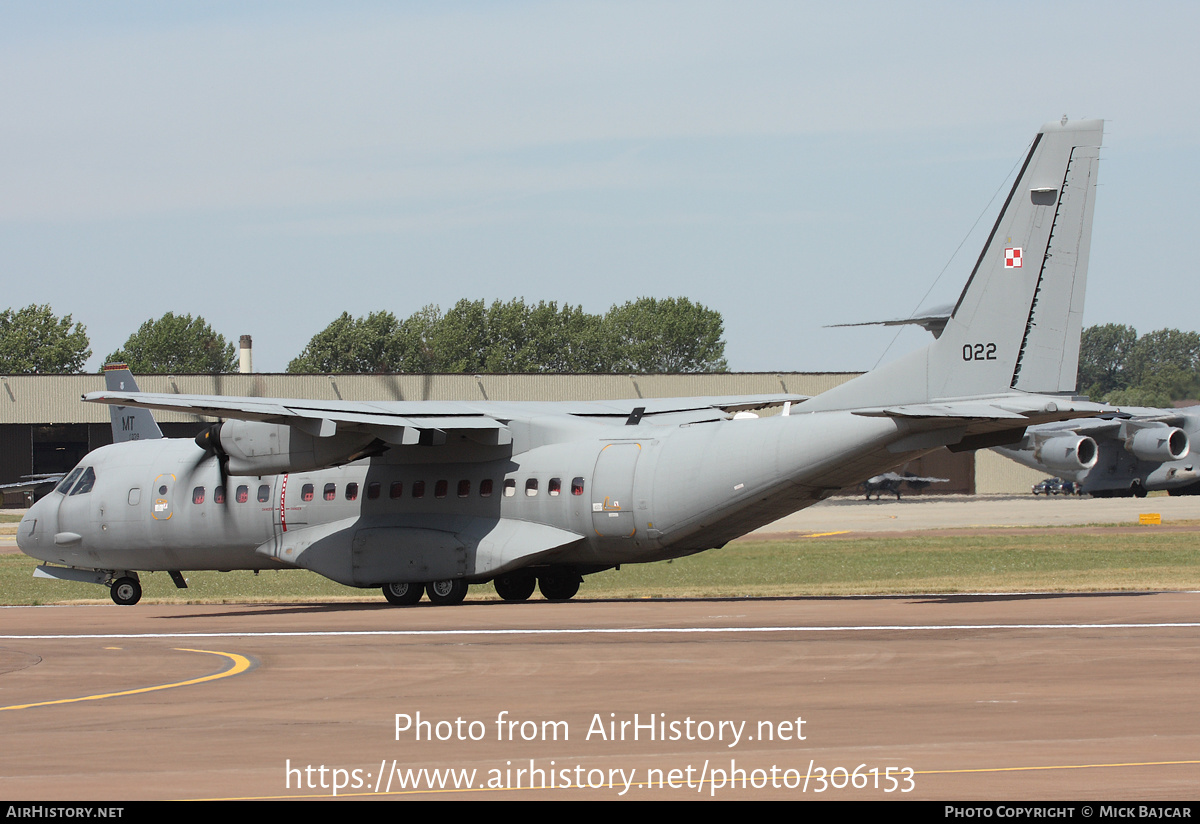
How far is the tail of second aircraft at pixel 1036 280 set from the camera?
2192cm

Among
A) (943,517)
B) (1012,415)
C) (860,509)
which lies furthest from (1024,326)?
(860,509)

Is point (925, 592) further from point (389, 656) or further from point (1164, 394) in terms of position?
point (1164, 394)

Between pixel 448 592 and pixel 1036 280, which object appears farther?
pixel 448 592

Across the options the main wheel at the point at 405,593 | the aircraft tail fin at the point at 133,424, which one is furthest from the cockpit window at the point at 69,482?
the aircraft tail fin at the point at 133,424

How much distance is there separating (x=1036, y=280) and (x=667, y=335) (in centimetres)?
11685

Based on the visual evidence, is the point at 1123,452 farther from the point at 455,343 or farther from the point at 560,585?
the point at 455,343

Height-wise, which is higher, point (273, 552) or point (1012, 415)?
point (1012, 415)

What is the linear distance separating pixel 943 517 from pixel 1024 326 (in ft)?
119

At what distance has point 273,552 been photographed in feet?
89.0

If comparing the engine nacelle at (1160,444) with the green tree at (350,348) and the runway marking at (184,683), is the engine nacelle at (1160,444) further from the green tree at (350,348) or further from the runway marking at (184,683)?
the green tree at (350,348)

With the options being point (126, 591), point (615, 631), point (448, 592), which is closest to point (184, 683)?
point (615, 631)

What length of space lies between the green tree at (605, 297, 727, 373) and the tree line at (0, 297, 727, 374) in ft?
0.33

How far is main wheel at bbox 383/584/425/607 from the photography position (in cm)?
2614

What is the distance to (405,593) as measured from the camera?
26.2m
